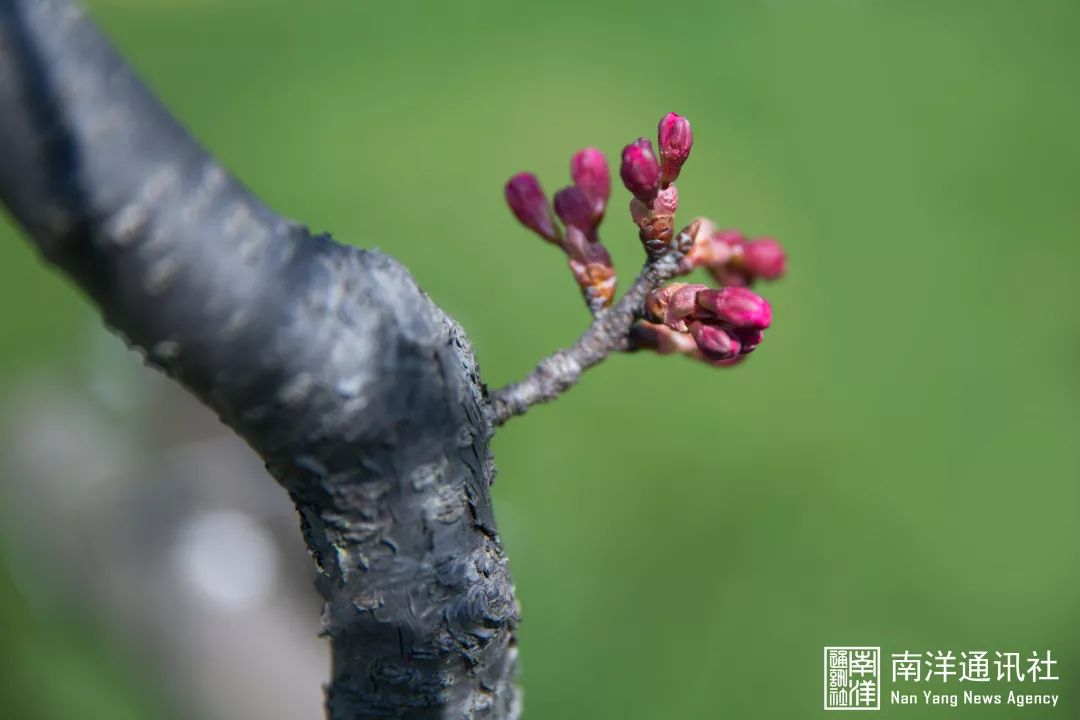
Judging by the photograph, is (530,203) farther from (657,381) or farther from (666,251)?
(657,381)

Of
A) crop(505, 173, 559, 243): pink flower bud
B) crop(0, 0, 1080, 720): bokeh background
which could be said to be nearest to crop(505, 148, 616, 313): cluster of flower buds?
crop(505, 173, 559, 243): pink flower bud

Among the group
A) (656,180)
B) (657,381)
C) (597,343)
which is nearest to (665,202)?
(656,180)

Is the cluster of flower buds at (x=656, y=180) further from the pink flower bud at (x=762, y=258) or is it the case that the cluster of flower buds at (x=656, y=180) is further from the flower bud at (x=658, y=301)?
the pink flower bud at (x=762, y=258)

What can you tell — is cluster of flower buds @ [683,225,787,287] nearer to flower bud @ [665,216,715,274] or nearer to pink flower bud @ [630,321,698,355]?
flower bud @ [665,216,715,274]

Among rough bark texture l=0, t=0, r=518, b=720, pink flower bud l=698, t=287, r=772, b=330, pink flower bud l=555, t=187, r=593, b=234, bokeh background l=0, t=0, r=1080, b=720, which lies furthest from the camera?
bokeh background l=0, t=0, r=1080, b=720

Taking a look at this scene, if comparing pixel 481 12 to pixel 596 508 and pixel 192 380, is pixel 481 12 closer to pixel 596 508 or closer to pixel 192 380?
pixel 596 508
